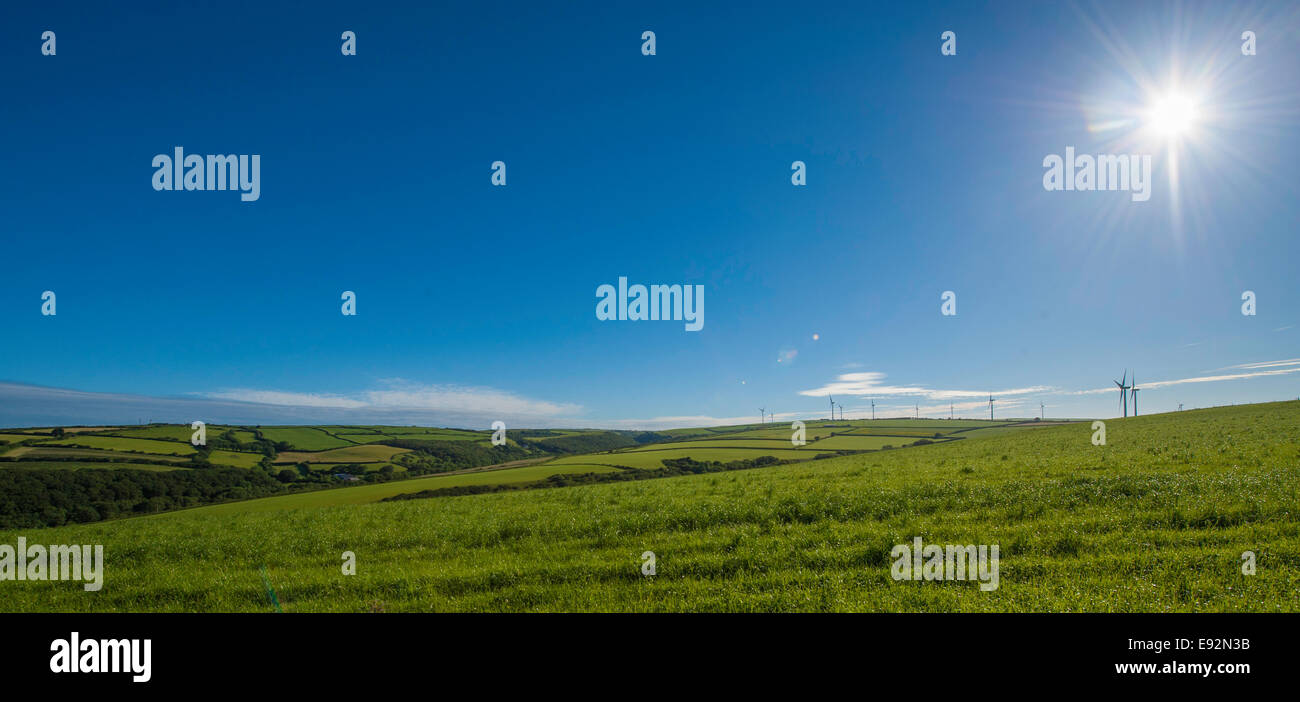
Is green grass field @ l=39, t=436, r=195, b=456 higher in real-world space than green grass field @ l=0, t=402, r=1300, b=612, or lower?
lower

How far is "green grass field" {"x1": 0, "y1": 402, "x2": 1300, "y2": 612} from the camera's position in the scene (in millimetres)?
8508

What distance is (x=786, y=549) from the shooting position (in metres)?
11.2

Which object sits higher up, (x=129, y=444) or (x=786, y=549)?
(x=786, y=549)

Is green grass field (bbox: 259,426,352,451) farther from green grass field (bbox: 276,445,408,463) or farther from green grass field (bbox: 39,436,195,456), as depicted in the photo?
green grass field (bbox: 39,436,195,456)

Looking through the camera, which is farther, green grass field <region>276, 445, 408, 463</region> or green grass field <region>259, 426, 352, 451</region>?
green grass field <region>259, 426, 352, 451</region>

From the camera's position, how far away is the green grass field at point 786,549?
8508 mm
